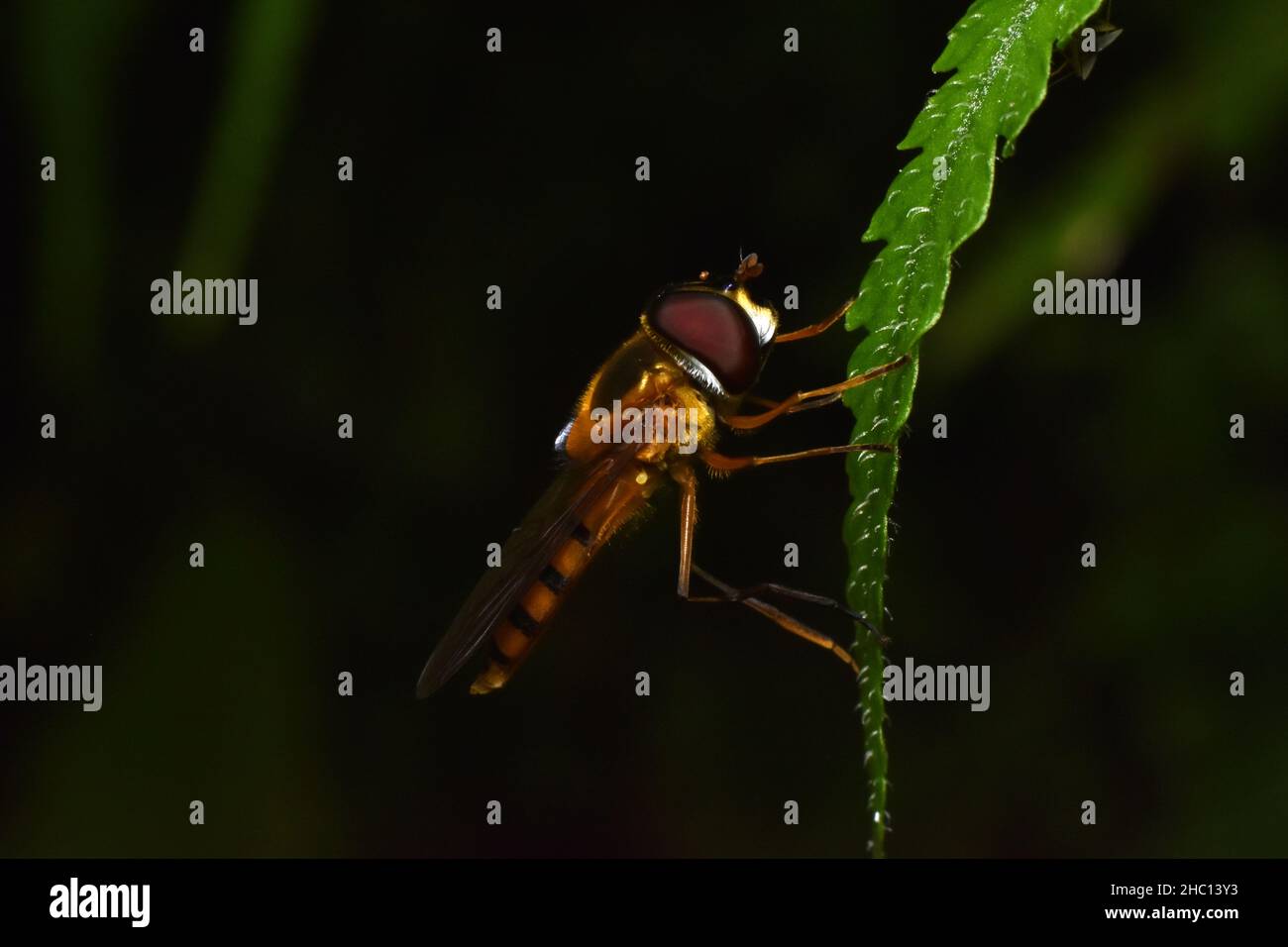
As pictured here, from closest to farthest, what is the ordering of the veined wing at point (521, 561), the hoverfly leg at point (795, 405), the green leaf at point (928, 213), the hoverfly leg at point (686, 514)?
the green leaf at point (928, 213)
the hoverfly leg at point (795, 405)
the veined wing at point (521, 561)
the hoverfly leg at point (686, 514)

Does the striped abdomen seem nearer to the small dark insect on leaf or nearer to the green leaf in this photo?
the green leaf

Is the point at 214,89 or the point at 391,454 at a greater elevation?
the point at 214,89

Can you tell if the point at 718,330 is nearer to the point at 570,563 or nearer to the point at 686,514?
the point at 686,514

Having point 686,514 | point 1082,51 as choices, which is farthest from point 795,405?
point 1082,51

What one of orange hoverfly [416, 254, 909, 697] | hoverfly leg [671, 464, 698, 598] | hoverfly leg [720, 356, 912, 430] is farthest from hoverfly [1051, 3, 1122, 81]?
hoverfly leg [671, 464, 698, 598]

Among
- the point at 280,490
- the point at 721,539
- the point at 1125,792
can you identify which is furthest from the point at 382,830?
the point at 1125,792

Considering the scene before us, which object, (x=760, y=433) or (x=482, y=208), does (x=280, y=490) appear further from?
(x=760, y=433)

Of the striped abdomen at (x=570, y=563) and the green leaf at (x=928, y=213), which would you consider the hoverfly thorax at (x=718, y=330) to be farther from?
the green leaf at (x=928, y=213)

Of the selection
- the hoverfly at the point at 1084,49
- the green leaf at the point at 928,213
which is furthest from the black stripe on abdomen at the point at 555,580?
the hoverfly at the point at 1084,49
